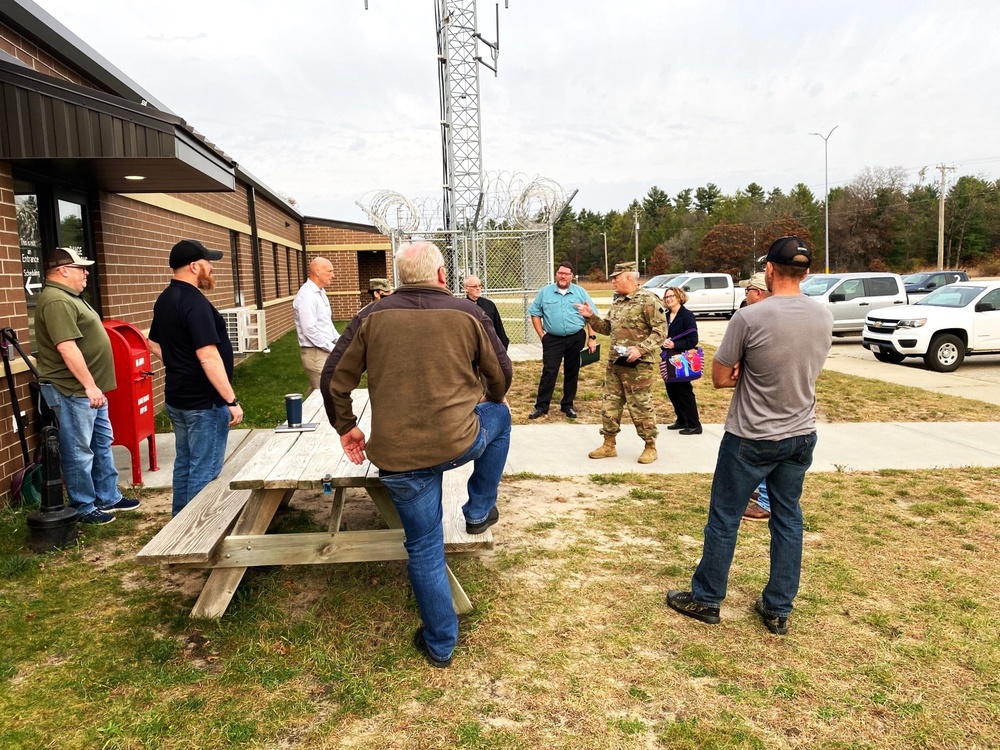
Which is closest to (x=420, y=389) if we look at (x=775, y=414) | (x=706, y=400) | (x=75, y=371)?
(x=775, y=414)

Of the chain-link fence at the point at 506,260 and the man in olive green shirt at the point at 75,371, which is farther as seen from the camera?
the chain-link fence at the point at 506,260

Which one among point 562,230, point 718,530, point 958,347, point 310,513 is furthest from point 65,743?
point 562,230

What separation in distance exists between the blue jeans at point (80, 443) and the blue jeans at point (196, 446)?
0.84 metres

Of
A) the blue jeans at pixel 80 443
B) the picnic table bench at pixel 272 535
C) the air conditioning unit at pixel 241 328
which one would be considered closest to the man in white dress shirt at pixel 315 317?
the blue jeans at pixel 80 443

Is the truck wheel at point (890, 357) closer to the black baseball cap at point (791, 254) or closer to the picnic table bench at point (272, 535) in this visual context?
the black baseball cap at point (791, 254)

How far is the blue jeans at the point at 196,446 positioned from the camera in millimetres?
4266

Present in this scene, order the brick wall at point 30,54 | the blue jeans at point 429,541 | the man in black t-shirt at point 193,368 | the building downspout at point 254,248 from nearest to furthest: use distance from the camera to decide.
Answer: the blue jeans at point 429,541 < the man in black t-shirt at point 193,368 < the brick wall at point 30,54 < the building downspout at point 254,248

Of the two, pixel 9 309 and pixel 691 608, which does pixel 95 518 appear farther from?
pixel 691 608

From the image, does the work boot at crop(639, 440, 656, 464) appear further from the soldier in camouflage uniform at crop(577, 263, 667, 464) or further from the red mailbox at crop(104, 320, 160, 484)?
the red mailbox at crop(104, 320, 160, 484)

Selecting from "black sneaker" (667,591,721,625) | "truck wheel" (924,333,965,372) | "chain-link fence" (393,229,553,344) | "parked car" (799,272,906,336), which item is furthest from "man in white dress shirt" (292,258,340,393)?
"parked car" (799,272,906,336)

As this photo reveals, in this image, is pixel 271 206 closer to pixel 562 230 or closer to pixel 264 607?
pixel 264 607

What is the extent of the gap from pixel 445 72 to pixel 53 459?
15660 mm

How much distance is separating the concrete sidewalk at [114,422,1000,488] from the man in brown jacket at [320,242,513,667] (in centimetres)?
321

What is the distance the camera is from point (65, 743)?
2.61 metres
